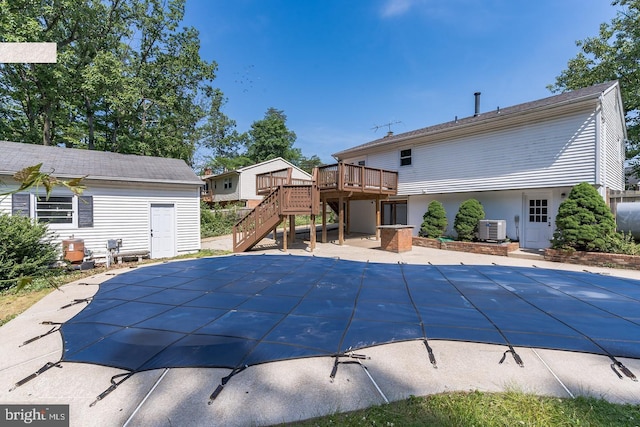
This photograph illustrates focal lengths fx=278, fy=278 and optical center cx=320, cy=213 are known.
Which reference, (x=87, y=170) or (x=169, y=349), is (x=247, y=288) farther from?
(x=87, y=170)

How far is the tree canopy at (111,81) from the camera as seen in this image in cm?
1357

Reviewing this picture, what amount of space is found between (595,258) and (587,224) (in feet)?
3.17

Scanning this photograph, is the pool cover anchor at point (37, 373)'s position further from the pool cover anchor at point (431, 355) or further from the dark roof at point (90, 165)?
the dark roof at point (90, 165)

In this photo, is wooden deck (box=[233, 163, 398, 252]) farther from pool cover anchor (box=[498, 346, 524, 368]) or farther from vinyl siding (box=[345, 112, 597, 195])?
pool cover anchor (box=[498, 346, 524, 368])

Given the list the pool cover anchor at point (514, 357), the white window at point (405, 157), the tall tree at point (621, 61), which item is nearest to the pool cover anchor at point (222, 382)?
the pool cover anchor at point (514, 357)

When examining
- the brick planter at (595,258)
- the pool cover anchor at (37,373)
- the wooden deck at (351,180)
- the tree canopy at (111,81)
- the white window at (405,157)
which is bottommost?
the pool cover anchor at (37,373)

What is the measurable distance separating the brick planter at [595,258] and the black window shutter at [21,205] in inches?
593

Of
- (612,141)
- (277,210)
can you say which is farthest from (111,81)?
(612,141)

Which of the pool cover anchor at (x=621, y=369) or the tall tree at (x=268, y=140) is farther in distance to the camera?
the tall tree at (x=268, y=140)

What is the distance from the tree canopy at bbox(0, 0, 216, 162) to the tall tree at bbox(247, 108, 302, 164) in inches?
687

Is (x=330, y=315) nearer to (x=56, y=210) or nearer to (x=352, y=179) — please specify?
(x=352, y=179)

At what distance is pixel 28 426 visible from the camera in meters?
2.12

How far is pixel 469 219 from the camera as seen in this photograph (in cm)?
1020

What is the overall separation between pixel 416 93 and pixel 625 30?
1051 centimetres
